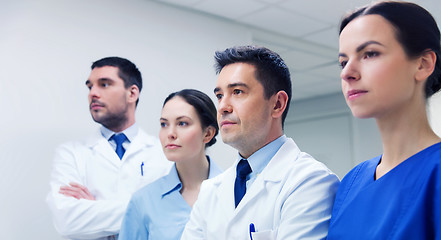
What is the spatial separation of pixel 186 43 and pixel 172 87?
0.40m

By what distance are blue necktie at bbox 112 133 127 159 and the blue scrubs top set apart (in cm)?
153

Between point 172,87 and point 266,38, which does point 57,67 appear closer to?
point 172,87

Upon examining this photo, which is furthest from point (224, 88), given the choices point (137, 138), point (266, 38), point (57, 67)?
point (266, 38)

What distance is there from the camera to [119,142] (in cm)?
237

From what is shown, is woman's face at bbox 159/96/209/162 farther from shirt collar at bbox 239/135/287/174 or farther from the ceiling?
the ceiling

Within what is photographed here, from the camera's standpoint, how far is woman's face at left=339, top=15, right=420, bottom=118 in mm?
968

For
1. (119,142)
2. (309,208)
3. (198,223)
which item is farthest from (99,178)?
(309,208)

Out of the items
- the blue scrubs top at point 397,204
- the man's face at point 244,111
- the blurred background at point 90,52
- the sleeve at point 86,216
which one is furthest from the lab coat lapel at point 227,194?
the blurred background at point 90,52

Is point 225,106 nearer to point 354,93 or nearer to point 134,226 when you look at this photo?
point 354,93

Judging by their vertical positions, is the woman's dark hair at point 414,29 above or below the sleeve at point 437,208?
above

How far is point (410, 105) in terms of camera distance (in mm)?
991

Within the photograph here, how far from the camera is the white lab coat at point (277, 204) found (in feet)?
3.67

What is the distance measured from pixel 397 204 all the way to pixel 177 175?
1141 mm

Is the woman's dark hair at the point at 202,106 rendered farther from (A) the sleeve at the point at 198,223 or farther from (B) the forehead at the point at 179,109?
(A) the sleeve at the point at 198,223
